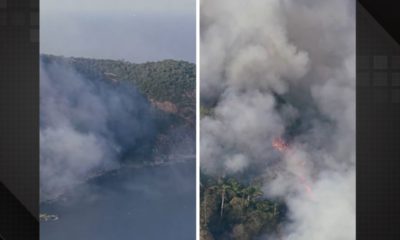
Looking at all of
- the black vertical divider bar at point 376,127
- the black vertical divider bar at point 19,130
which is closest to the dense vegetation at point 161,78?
the black vertical divider bar at point 19,130

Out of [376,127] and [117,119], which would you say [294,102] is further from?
[117,119]

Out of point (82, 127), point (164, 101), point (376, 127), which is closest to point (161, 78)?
point (164, 101)

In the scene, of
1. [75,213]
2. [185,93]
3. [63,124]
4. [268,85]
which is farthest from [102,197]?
[268,85]

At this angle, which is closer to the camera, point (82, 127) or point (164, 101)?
point (82, 127)

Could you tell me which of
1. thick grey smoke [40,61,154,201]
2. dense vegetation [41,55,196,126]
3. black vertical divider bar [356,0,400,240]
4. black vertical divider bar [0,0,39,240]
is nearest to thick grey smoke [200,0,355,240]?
black vertical divider bar [356,0,400,240]

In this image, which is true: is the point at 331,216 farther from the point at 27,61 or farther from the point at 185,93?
the point at 27,61

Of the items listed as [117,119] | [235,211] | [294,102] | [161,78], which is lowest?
[235,211]
